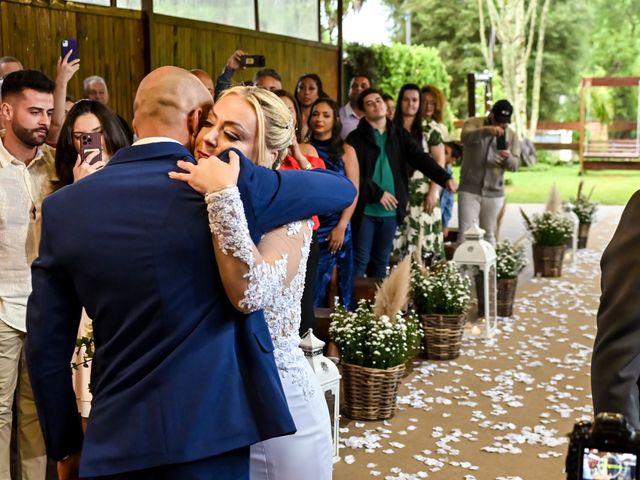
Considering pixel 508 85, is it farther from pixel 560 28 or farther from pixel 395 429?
pixel 395 429

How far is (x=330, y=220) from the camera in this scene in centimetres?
486

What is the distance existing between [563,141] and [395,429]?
1962 cm

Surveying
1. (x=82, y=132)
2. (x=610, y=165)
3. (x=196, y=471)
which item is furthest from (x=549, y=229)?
(x=610, y=165)

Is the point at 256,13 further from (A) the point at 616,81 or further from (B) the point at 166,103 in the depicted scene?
(A) the point at 616,81

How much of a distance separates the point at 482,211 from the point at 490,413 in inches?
123

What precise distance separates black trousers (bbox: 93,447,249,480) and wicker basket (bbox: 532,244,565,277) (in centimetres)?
691

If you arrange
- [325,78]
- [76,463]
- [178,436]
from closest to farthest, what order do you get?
1. [178,436]
2. [76,463]
3. [325,78]

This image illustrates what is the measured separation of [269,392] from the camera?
166 cm

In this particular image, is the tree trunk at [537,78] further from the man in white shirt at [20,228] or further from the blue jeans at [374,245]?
the man in white shirt at [20,228]

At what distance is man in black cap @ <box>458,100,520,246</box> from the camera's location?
6969 mm

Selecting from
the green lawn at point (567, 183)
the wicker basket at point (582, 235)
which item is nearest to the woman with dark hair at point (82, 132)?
the wicker basket at point (582, 235)

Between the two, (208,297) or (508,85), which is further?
(508,85)

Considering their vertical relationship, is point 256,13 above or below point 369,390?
above

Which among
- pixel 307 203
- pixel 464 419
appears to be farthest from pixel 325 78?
pixel 307 203
